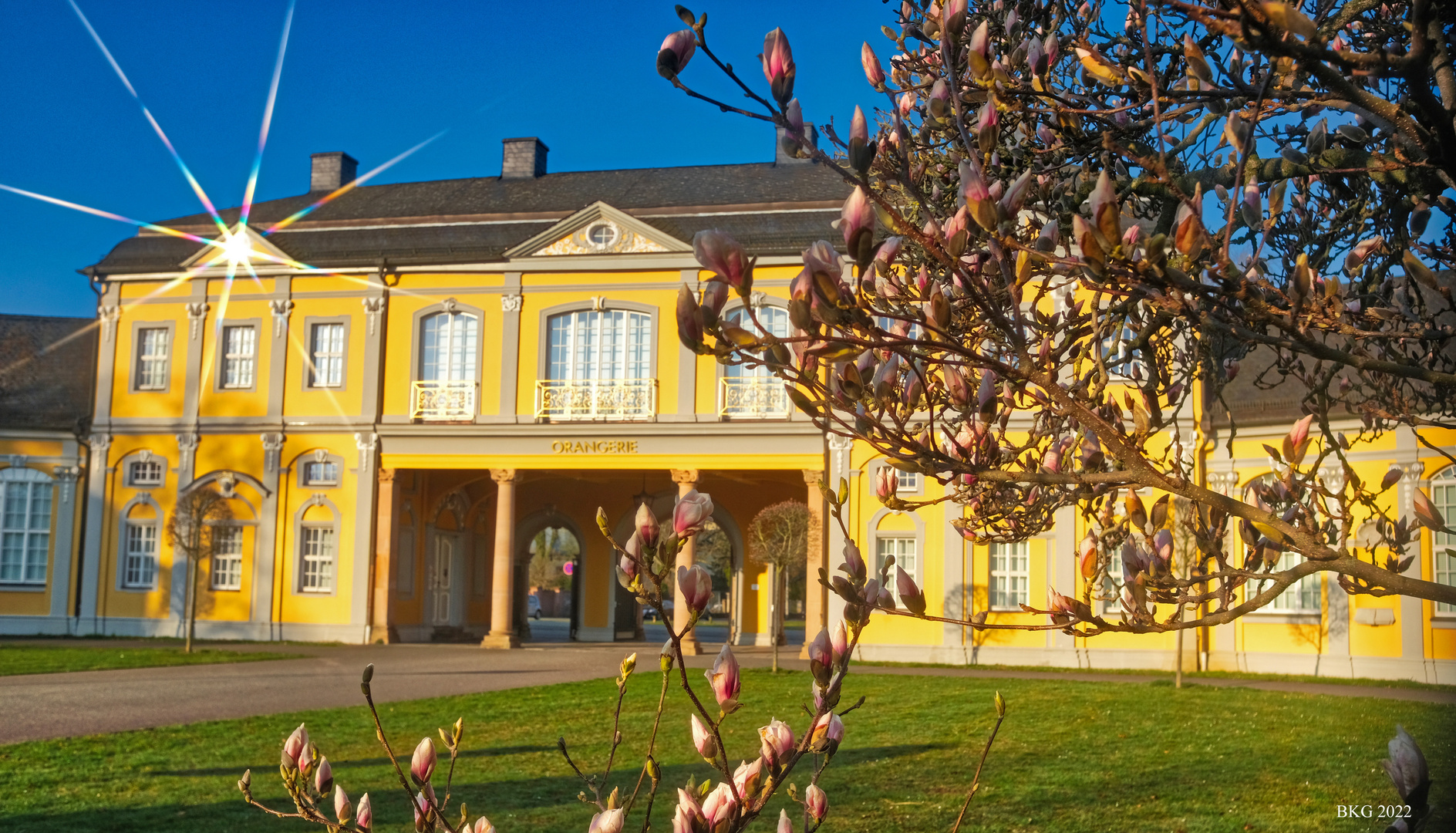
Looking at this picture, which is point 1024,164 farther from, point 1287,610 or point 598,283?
point 598,283

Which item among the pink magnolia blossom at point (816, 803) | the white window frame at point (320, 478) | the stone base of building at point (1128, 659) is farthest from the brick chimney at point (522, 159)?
the pink magnolia blossom at point (816, 803)

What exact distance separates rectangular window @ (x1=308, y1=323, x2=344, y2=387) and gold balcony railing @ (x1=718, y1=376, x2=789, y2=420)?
7.80 m

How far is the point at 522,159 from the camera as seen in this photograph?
2981 cm

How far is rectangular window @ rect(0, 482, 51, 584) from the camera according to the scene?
83.8ft

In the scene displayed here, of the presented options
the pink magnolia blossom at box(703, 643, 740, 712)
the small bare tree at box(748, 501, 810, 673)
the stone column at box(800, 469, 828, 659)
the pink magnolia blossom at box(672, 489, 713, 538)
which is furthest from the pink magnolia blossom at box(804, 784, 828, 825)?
the stone column at box(800, 469, 828, 659)

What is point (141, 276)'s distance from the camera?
25922 millimetres

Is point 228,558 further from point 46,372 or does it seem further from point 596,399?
point 596,399

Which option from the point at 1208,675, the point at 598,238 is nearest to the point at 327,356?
the point at 598,238

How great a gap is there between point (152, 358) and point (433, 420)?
658 cm

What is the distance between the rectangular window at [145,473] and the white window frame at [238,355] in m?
2.15

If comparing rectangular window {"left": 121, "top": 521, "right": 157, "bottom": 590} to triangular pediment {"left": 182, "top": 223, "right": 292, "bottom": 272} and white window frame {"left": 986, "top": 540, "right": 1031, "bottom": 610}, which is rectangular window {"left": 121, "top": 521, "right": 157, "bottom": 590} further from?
white window frame {"left": 986, "top": 540, "right": 1031, "bottom": 610}

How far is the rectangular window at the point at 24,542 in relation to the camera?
2553 centimetres

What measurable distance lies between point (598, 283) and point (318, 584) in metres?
8.08

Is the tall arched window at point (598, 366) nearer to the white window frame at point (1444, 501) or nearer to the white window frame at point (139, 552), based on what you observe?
the white window frame at point (139, 552)
